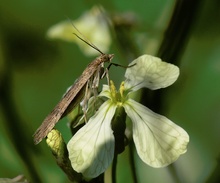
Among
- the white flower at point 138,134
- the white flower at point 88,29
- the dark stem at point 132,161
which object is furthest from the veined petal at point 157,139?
the white flower at point 88,29

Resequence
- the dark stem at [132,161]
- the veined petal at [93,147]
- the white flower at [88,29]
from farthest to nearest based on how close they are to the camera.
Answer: the white flower at [88,29] < the dark stem at [132,161] < the veined petal at [93,147]

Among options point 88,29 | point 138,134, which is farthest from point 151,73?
point 88,29

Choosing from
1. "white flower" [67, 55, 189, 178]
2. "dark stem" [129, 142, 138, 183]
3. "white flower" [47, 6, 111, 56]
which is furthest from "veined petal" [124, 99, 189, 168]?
"white flower" [47, 6, 111, 56]

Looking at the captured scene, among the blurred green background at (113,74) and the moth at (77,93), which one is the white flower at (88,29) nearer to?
the blurred green background at (113,74)

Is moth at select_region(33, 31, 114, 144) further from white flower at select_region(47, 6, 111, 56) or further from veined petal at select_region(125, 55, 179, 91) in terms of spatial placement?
white flower at select_region(47, 6, 111, 56)

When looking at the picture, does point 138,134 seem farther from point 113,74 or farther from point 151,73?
point 113,74

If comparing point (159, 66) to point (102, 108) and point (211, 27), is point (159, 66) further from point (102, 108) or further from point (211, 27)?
point (211, 27)
